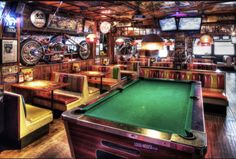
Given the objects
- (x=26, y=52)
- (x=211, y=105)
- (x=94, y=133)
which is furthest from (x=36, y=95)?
(x=211, y=105)

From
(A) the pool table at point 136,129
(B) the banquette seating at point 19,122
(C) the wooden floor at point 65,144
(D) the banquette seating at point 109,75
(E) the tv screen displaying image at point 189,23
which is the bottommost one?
(C) the wooden floor at point 65,144

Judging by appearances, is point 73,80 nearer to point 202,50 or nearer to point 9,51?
point 9,51

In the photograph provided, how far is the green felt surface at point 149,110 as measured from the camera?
1956 mm

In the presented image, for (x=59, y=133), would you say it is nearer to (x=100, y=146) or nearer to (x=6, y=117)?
(x=6, y=117)

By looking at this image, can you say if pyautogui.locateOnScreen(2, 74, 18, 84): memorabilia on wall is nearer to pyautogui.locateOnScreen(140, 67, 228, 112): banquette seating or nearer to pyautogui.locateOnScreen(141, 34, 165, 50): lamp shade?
pyautogui.locateOnScreen(141, 34, 165, 50): lamp shade

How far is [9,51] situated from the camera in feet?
14.4

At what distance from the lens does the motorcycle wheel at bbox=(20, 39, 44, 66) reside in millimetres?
4996

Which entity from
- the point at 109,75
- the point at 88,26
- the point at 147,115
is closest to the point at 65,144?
the point at 147,115

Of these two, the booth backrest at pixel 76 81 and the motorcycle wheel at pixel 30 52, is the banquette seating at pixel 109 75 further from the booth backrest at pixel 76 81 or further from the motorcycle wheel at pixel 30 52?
the motorcycle wheel at pixel 30 52

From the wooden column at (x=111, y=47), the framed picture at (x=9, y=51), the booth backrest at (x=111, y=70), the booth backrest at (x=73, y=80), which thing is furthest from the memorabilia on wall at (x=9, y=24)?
the wooden column at (x=111, y=47)

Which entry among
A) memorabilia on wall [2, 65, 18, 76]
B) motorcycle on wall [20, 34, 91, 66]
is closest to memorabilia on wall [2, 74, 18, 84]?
memorabilia on wall [2, 65, 18, 76]

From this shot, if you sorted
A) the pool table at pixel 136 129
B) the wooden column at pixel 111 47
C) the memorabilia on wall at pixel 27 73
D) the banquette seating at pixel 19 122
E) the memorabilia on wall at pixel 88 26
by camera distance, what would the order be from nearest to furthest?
the pool table at pixel 136 129 < the banquette seating at pixel 19 122 < the memorabilia on wall at pixel 27 73 < the memorabilia on wall at pixel 88 26 < the wooden column at pixel 111 47

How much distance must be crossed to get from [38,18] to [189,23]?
4391mm

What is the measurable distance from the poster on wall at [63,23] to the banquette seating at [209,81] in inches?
138
